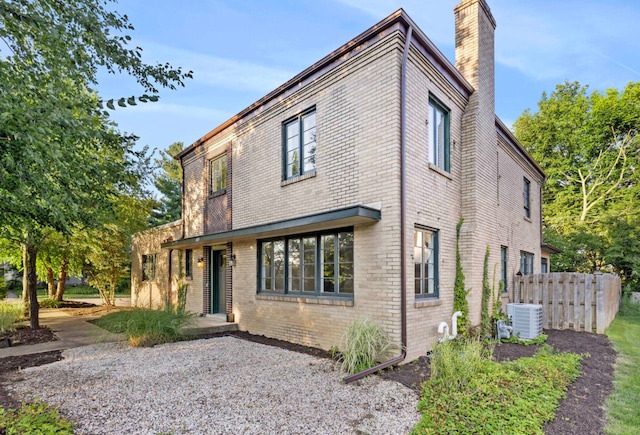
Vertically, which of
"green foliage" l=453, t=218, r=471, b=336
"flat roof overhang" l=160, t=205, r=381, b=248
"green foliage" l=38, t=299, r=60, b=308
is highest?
"flat roof overhang" l=160, t=205, r=381, b=248

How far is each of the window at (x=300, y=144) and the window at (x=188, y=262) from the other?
19.7 ft

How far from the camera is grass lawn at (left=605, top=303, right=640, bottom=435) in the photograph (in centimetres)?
409

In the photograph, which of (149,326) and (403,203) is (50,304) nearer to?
(149,326)

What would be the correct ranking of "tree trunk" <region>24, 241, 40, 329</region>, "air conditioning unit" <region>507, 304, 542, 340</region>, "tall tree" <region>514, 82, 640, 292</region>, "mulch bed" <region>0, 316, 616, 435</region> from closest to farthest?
"mulch bed" <region>0, 316, 616, 435</region> < "air conditioning unit" <region>507, 304, 542, 340</region> < "tree trunk" <region>24, 241, 40, 329</region> < "tall tree" <region>514, 82, 640, 292</region>

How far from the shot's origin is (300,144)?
27.9 feet

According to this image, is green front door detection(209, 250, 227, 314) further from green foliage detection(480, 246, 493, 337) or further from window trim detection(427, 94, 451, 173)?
green foliage detection(480, 246, 493, 337)

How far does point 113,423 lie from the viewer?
4090 millimetres

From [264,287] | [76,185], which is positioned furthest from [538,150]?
[76,185]

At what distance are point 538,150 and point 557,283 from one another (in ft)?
72.4

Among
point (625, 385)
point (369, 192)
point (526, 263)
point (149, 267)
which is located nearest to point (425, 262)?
point (369, 192)

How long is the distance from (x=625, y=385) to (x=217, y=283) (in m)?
10.1

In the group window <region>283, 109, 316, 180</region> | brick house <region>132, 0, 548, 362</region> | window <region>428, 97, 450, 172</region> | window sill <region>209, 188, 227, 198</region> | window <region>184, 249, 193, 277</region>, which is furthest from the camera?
window <region>184, 249, 193, 277</region>

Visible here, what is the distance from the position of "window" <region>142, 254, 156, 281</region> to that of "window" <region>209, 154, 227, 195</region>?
5.67m

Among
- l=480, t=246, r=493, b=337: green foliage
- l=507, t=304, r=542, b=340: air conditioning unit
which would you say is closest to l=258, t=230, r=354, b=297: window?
l=480, t=246, r=493, b=337: green foliage
